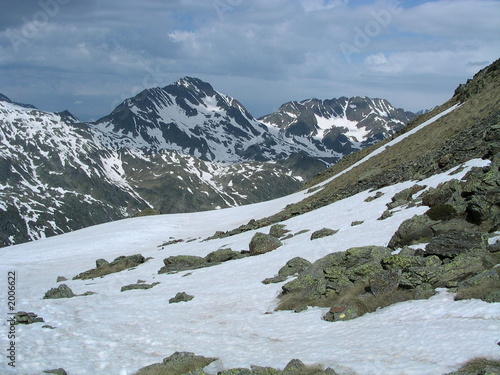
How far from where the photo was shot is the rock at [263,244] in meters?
32.7

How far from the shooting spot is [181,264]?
35.3 m

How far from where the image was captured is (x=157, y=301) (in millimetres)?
24250

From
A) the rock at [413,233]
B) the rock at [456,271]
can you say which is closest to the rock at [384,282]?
the rock at [456,271]

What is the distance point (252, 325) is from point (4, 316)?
11.9 metres

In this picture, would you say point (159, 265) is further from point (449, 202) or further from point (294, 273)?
point (449, 202)

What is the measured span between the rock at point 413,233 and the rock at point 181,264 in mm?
16191

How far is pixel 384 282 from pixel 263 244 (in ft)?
54.7

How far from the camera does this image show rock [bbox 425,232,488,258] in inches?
689

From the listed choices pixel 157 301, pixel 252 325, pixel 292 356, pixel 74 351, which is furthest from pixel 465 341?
pixel 157 301

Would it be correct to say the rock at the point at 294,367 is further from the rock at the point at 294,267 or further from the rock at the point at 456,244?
the rock at the point at 294,267

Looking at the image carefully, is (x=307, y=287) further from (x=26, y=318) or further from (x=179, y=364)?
(x=26, y=318)

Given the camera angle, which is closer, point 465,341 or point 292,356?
point 465,341

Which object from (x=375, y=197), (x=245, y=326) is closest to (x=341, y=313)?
(x=245, y=326)

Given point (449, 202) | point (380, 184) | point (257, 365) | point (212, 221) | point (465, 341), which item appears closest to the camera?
point (465, 341)
